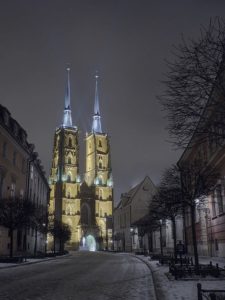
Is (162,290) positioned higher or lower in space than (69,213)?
lower

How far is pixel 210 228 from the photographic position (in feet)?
109

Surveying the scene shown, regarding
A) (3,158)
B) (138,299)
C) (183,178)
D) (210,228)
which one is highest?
(3,158)

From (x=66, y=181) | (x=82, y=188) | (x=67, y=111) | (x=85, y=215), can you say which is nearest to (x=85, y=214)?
(x=85, y=215)

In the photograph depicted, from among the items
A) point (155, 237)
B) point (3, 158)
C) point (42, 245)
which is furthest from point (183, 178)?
point (42, 245)

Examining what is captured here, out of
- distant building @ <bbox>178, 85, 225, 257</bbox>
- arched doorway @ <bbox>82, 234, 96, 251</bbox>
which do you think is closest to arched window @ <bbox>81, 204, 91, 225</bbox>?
arched doorway @ <bbox>82, 234, 96, 251</bbox>

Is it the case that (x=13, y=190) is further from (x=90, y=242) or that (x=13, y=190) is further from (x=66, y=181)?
(x=66, y=181)

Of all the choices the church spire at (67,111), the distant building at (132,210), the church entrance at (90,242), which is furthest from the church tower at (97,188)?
the distant building at (132,210)

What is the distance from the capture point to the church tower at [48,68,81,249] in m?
126

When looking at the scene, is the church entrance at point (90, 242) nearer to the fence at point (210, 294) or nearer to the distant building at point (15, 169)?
the distant building at point (15, 169)

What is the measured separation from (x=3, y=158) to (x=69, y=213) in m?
90.9

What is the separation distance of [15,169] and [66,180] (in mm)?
88977

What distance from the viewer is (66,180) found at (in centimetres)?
13225

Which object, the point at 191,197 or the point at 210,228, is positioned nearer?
the point at 191,197

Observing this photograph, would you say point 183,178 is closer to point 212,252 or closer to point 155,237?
point 212,252
